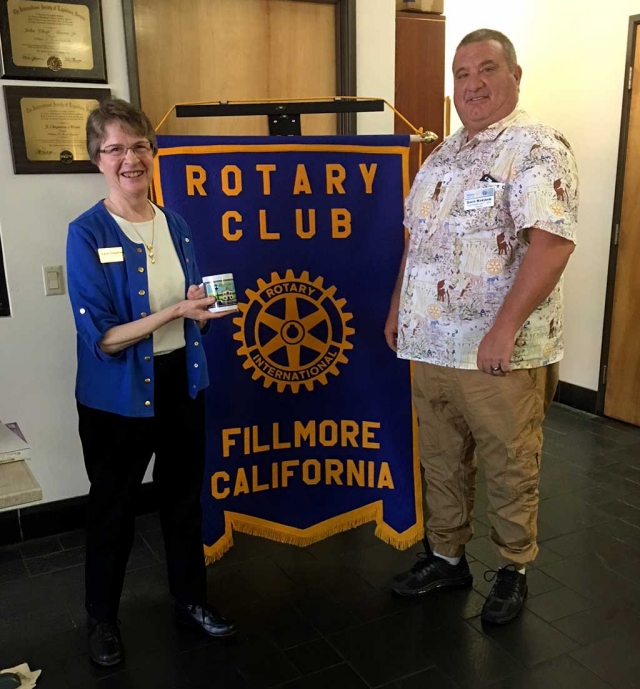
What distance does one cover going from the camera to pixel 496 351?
5.83 ft

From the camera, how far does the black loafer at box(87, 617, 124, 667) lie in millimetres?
1825

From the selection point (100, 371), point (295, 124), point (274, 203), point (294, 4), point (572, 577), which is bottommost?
point (572, 577)

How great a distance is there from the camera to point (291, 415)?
88.3 inches

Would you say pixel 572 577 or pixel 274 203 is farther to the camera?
pixel 572 577

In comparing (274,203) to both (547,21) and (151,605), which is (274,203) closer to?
(151,605)

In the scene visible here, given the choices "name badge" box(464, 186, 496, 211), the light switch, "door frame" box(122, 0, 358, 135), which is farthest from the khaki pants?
the light switch

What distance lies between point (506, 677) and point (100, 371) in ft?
4.34

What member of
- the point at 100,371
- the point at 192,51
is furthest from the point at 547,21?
the point at 100,371

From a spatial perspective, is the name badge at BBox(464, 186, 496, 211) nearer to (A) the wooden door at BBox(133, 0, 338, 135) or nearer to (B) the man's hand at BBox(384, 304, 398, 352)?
(B) the man's hand at BBox(384, 304, 398, 352)

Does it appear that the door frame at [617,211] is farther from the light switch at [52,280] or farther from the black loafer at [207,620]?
the light switch at [52,280]

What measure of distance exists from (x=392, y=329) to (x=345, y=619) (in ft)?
2.97

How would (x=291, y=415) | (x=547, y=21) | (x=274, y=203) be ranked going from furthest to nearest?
(x=547, y=21) → (x=291, y=415) → (x=274, y=203)

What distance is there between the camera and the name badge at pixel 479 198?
1777 mm

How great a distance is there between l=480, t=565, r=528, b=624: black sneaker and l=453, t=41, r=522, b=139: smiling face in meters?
1.33
